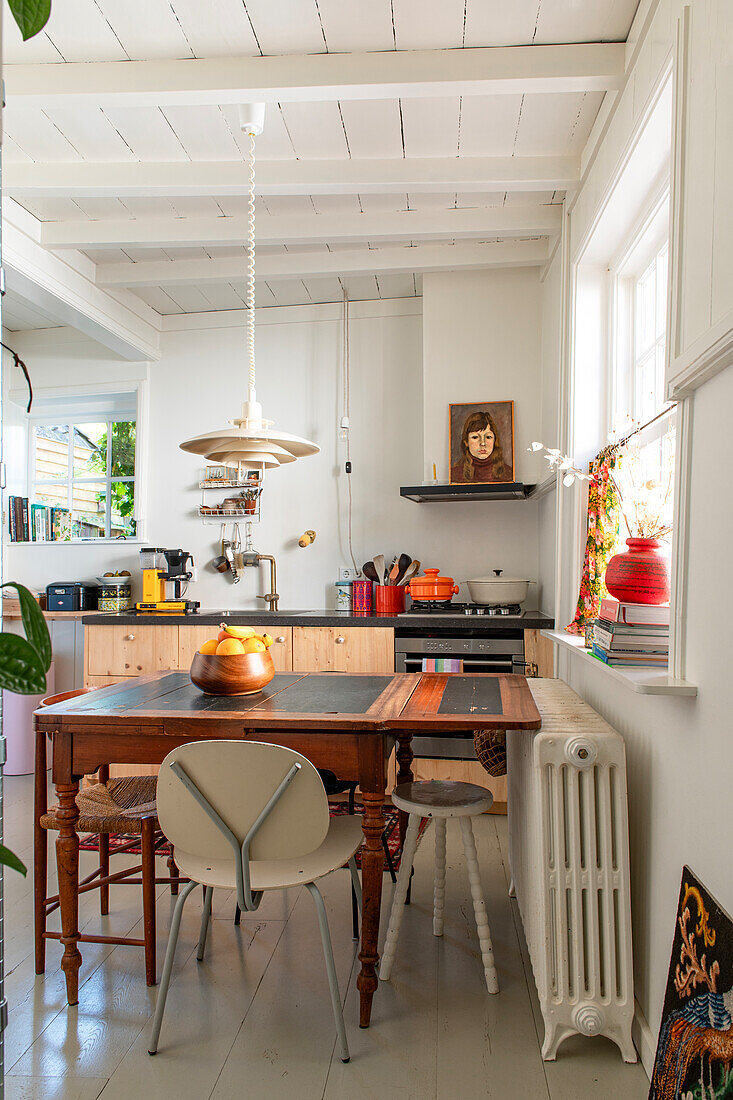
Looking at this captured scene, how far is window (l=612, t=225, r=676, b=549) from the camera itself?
7.48 ft

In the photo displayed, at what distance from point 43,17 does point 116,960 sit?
8.36 feet

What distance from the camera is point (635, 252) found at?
2.85 metres

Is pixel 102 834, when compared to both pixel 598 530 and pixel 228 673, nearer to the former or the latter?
pixel 228 673

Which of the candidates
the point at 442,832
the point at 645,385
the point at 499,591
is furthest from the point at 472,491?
the point at 442,832

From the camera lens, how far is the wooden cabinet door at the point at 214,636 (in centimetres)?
407

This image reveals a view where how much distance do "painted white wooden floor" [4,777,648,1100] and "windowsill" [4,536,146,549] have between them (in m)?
2.61

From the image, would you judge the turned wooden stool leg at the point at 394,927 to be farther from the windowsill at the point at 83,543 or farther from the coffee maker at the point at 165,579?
the windowsill at the point at 83,543

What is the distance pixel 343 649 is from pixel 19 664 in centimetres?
332

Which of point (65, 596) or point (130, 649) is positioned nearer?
point (130, 649)

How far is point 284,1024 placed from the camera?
206cm

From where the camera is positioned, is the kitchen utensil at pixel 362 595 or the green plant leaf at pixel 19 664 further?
the kitchen utensil at pixel 362 595

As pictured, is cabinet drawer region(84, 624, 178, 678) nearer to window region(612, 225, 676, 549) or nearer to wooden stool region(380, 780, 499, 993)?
wooden stool region(380, 780, 499, 993)

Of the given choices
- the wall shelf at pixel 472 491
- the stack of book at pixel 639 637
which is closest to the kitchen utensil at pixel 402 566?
the wall shelf at pixel 472 491

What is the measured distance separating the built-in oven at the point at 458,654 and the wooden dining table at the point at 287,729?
1.28 metres
